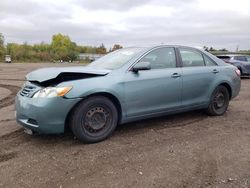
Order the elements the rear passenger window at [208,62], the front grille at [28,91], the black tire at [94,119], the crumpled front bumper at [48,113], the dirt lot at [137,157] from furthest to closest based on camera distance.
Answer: the rear passenger window at [208,62], the front grille at [28,91], the black tire at [94,119], the crumpled front bumper at [48,113], the dirt lot at [137,157]

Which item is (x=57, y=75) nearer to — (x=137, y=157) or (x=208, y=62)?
(x=137, y=157)

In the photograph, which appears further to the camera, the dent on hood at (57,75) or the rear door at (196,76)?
the rear door at (196,76)

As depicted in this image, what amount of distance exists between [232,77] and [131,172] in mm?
4070

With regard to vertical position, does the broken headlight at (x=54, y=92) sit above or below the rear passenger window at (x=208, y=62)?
below

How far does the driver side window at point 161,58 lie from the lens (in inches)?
224

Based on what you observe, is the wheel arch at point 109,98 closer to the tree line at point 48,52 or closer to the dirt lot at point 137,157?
the dirt lot at point 137,157

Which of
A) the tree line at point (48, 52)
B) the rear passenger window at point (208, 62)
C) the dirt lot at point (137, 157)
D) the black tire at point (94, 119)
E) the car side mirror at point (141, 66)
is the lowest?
the dirt lot at point (137, 157)

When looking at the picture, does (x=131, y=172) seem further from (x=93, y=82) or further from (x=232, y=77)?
(x=232, y=77)

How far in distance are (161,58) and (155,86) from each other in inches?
25.2

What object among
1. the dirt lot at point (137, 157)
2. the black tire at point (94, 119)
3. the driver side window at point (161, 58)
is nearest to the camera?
the dirt lot at point (137, 157)

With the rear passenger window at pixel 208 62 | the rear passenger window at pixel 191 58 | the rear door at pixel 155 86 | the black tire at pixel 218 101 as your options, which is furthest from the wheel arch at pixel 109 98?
the rear passenger window at pixel 208 62

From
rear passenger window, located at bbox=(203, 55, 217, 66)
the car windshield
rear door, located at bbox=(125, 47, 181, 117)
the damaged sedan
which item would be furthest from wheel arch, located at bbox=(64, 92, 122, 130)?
rear passenger window, located at bbox=(203, 55, 217, 66)

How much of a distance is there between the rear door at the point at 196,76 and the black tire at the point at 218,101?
0.27 metres

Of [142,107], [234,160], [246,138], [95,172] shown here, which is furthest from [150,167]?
[246,138]
